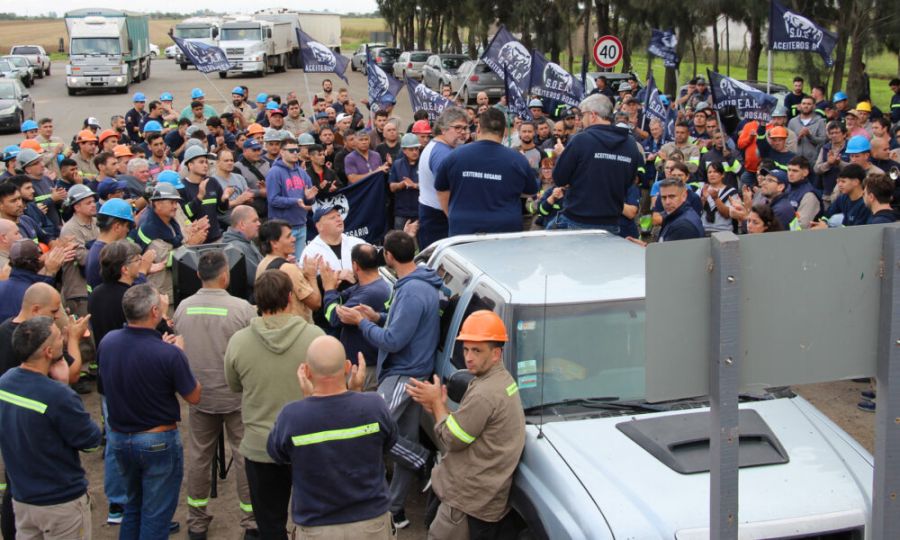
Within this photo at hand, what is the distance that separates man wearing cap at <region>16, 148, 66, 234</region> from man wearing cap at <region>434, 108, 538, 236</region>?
4821mm

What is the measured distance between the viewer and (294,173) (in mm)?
10547

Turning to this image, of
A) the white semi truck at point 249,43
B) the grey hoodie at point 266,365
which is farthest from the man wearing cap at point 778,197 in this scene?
the white semi truck at point 249,43

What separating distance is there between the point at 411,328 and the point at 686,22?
1142 inches

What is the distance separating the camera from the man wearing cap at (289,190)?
10.4 meters

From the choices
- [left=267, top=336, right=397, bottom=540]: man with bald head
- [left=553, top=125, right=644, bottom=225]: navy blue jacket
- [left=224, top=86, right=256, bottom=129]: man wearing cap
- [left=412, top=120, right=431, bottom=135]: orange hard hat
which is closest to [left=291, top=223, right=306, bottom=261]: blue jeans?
[left=412, top=120, right=431, bottom=135]: orange hard hat

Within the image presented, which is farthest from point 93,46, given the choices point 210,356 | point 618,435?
point 618,435

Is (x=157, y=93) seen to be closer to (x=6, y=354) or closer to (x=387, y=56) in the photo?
(x=387, y=56)

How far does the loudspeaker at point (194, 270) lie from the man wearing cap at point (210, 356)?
1.00 metres

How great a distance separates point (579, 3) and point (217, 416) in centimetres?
3403

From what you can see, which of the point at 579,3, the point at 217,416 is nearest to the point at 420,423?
the point at 217,416

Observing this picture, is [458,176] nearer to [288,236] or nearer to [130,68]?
[288,236]

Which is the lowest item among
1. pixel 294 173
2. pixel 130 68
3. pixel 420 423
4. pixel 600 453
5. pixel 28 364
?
pixel 420 423

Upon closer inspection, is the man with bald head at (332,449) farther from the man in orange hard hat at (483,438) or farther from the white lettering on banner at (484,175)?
the white lettering on banner at (484,175)

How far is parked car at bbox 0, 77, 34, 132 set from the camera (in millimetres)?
28797
